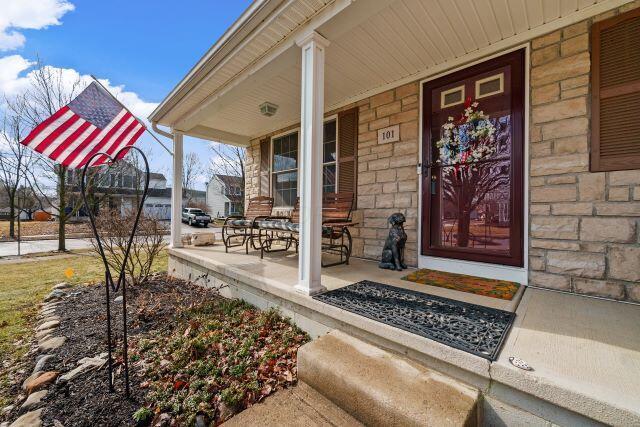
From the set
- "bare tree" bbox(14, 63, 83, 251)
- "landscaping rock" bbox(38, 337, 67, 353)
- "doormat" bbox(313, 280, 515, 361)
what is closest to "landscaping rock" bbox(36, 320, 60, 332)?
"landscaping rock" bbox(38, 337, 67, 353)

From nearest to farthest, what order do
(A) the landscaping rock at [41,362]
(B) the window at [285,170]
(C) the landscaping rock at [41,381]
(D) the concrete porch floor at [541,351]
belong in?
(D) the concrete porch floor at [541,351]
(C) the landscaping rock at [41,381]
(A) the landscaping rock at [41,362]
(B) the window at [285,170]

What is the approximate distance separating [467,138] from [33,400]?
4.15 metres

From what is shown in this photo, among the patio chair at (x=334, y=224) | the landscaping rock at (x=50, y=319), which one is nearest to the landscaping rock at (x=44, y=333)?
the landscaping rock at (x=50, y=319)

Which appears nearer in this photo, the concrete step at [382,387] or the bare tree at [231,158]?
the concrete step at [382,387]

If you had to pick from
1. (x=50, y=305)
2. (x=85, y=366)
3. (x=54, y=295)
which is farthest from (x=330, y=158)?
(x=54, y=295)

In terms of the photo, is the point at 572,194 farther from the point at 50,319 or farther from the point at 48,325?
the point at 50,319

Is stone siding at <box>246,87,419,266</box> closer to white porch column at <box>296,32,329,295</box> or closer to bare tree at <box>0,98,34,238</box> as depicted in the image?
white porch column at <box>296,32,329,295</box>

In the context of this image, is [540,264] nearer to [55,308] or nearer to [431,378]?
[431,378]

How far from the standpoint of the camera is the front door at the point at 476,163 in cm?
261

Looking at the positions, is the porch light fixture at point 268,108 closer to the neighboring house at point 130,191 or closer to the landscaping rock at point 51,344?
the neighboring house at point 130,191

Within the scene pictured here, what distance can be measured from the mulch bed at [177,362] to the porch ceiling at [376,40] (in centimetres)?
252

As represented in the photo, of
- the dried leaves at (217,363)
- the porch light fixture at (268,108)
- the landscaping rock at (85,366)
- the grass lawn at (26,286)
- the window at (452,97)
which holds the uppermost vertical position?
the porch light fixture at (268,108)

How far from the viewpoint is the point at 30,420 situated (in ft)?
4.74

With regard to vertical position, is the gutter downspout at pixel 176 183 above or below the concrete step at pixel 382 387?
above
